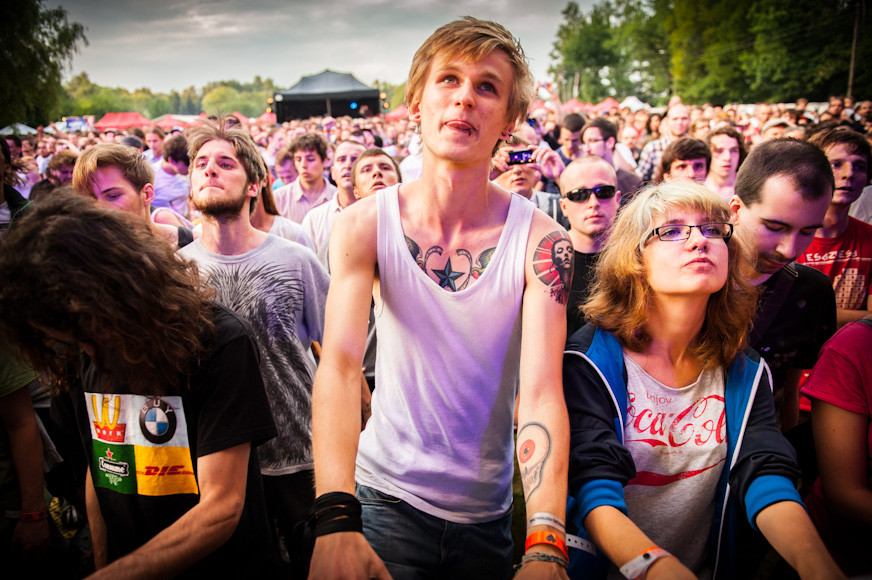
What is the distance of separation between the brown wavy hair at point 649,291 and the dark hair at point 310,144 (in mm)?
4920

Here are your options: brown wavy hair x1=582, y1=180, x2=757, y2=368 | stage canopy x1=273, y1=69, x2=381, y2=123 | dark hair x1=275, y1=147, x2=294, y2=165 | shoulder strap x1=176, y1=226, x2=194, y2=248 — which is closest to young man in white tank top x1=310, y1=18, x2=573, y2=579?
brown wavy hair x1=582, y1=180, x2=757, y2=368

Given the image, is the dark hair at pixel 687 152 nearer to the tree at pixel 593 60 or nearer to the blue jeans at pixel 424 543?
the blue jeans at pixel 424 543

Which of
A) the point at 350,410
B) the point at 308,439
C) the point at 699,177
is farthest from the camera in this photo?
the point at 699,177

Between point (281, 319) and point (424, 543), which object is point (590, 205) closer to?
point (281, 319)

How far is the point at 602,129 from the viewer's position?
22.1 ft

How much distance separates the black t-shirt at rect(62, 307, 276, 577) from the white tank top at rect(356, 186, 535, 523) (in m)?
0.45

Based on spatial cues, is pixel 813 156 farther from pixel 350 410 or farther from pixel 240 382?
pixel 240 382

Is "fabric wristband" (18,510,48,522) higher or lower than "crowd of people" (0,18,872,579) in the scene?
lower

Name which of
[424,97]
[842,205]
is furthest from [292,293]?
[842,205]

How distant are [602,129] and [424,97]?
18.2ft

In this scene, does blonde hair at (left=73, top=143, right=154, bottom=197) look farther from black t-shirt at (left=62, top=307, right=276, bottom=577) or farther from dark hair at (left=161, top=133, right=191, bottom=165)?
dark hair at (left=161, top=133, right=191, bottom=165)

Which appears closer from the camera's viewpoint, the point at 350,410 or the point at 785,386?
the point at 350,410

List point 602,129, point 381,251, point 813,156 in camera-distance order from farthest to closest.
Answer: point 602,129
point 813,156
point 381,251

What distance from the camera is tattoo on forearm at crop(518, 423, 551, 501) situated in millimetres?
1524
